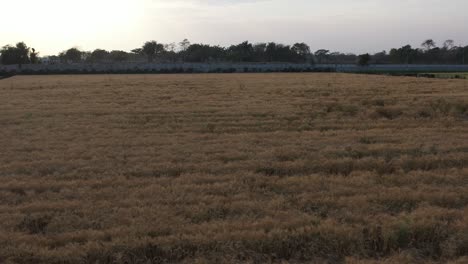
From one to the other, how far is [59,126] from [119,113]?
4232mm

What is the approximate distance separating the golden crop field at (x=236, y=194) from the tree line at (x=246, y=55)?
112265 millimetres

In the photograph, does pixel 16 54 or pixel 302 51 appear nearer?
pixel 16 54

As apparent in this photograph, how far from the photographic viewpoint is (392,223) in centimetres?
633

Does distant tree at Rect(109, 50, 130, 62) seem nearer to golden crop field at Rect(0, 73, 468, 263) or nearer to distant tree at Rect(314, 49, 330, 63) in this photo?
distant tree at Rect(314, 49, 330, 63)

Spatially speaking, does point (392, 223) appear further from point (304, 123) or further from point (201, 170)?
point (304, 123)

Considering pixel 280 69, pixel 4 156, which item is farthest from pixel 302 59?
pixel 4 156

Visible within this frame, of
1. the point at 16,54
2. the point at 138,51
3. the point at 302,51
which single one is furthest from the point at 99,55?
the point at 302,51

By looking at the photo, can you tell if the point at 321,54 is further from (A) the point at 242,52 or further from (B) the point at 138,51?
(B) the point at 138,51

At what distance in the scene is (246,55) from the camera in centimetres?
15200

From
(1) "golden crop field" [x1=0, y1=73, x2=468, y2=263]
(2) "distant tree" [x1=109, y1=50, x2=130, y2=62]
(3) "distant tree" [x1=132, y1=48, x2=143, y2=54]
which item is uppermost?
(3) "distant tree" [x1=132, y1=48, x2=143, y2=54]

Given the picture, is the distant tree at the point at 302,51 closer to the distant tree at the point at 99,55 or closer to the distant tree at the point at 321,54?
the distant tree at the point at 321,54

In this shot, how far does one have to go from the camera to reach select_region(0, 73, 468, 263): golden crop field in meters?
5.71

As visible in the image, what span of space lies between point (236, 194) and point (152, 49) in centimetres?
16599

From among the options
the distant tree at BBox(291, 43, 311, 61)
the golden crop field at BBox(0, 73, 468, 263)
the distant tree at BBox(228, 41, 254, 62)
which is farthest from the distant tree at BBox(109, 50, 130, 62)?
the golden crop field at BBox(0, 73, 468, 263)
